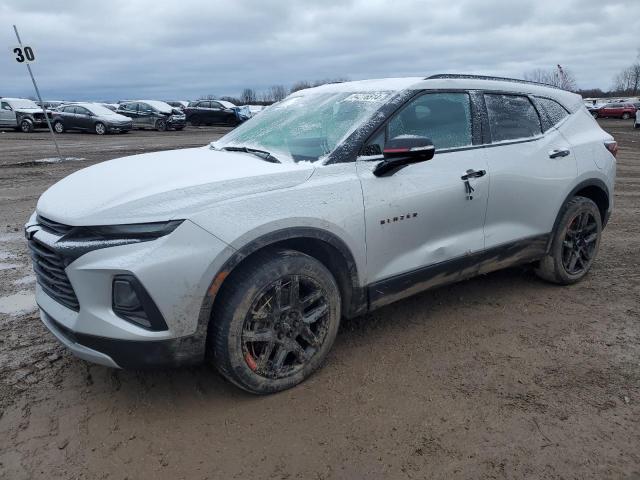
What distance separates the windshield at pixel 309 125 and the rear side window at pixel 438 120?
0.18m

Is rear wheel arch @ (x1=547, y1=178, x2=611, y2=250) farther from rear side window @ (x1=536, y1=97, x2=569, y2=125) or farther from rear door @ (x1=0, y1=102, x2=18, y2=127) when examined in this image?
rear door @ (x1=0, y1=102, x2=18, y2=127)

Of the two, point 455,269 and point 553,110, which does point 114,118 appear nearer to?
point 553,110

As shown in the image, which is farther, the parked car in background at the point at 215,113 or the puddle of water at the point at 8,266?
the parked car in background at the point at 215,113

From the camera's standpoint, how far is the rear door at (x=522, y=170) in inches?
145

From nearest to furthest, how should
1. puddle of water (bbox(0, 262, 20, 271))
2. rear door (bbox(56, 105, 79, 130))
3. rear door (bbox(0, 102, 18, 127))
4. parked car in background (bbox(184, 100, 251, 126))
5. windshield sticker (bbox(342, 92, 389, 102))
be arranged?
windshield sticker (bbox(342, 92, 389, 102))
puddle of water (bbox(0, 262, 20, 271))
rear door (bbox(56, 105, 79, 130))
rear door (bbox(0, 102, 18, 127))
parked car in background (bbox(184, 100, 251, 126))

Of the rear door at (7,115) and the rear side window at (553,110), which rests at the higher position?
the rear side window at (553,110)

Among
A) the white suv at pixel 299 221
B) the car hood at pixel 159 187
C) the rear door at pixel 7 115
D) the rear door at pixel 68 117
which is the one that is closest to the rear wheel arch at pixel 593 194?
the white suv at pixel 299 221

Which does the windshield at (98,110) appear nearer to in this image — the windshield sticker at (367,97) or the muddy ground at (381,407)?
the muddy ground at (381,407)

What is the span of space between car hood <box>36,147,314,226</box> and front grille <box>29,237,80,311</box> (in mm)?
187

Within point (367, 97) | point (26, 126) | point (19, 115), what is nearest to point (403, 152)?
point (367, 97)

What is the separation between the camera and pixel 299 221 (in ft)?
9.00

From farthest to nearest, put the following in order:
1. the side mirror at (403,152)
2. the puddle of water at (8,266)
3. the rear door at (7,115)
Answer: the rear door at (7,115)
the puddle of water at (8,266)
the side mirror at (403,152)

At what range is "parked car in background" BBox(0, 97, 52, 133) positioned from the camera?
24703 millimetres

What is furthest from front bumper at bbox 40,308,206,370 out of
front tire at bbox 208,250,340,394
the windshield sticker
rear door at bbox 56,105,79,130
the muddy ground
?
rear door at bbox 56,105,79,130
